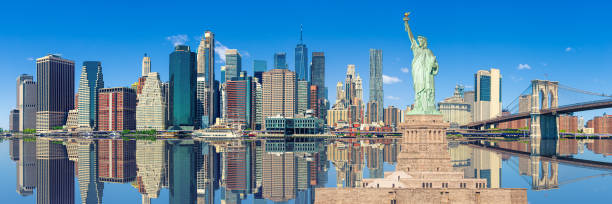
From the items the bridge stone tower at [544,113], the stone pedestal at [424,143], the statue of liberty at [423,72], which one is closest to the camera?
the stone pedestal at [424,143]

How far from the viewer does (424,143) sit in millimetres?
60094

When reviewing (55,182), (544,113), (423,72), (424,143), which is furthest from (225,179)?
(544,113)

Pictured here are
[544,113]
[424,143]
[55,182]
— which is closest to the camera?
[55,182]

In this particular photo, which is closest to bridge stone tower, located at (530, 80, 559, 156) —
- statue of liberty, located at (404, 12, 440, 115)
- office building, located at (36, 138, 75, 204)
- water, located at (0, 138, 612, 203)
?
water, located at (0, 138, 612, 203)

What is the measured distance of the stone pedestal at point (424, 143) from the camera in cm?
5534

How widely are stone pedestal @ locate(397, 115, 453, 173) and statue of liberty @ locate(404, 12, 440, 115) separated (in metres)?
3.10

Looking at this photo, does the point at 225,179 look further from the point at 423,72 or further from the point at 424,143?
the point at 423,72

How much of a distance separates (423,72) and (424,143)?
10543 millimetres

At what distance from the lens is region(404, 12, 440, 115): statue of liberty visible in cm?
6475

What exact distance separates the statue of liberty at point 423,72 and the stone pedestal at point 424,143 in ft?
10.2

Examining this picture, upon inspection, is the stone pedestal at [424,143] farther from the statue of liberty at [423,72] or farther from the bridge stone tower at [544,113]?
the bridge stone tower at [544,113]

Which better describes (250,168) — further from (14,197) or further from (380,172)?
(14,197)

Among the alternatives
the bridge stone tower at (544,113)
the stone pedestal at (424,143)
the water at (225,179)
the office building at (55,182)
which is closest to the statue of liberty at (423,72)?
the stone pedestal at (424,143)

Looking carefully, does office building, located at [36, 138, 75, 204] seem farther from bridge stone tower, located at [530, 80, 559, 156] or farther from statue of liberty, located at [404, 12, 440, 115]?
bridge stone tower, located at [530, 80, 559, 156]
